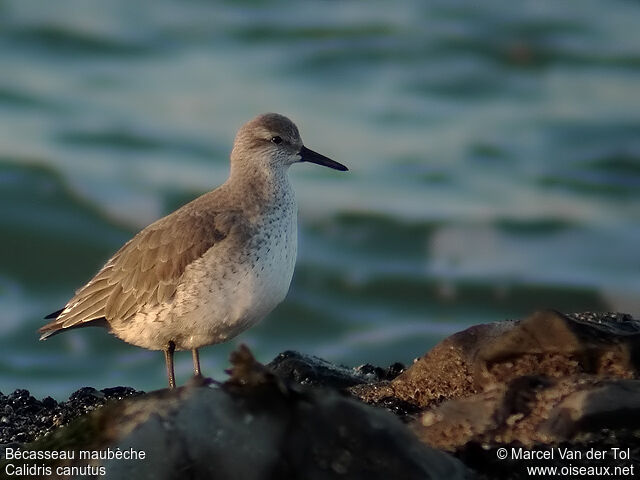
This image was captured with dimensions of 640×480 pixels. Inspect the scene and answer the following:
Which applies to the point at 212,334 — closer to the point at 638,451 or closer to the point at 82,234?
the point at 638,451

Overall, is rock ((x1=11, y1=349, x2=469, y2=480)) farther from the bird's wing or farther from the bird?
the bird's wing

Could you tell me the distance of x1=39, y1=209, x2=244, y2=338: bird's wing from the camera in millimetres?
7023

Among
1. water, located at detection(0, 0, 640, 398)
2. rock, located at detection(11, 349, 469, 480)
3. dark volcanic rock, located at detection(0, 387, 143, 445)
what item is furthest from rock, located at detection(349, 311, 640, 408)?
water, located at detection(0, 0, 640, 398)

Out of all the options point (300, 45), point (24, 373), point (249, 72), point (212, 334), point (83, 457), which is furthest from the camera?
point (300, 45)

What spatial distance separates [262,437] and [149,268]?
120 inches

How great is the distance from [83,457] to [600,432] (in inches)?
82.6

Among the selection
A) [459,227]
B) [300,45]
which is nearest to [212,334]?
[459,227]

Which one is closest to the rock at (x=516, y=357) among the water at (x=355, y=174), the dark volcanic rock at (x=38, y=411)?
the dark volcanic rock at (x=38, y=411)

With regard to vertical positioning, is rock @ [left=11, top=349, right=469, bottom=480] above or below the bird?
below

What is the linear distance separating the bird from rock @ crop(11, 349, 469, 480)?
223 cm

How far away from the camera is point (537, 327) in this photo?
5387 mm

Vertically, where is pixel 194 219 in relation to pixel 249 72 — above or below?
below

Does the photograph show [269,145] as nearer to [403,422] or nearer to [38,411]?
[38,411]

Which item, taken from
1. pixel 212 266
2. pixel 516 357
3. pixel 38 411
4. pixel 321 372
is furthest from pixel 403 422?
pixel 38 411
